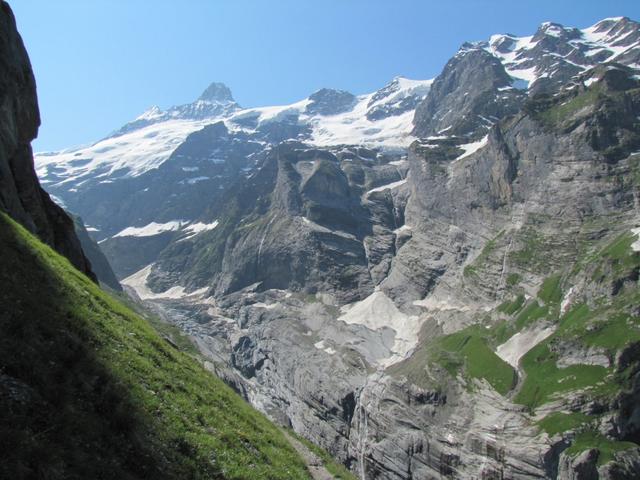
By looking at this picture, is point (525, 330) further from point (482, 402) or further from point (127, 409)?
point (127, 409)

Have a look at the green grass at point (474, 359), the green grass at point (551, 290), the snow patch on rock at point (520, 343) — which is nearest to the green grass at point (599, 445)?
the green grass at point (474, 359)

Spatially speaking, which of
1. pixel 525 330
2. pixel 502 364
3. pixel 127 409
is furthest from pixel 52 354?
pixel 525 330

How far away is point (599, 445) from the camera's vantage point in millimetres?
119812

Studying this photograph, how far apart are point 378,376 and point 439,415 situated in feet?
136

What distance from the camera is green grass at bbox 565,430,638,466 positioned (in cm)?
11662

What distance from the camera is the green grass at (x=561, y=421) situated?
416 ft

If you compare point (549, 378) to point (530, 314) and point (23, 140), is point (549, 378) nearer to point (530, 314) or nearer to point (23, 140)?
point (530, 314)

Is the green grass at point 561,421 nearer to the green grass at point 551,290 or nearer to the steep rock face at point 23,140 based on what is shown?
the green grass at point 551,290

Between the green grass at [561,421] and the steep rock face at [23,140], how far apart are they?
4699 inches

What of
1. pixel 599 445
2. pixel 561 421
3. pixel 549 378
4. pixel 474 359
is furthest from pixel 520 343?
pixel 599 445

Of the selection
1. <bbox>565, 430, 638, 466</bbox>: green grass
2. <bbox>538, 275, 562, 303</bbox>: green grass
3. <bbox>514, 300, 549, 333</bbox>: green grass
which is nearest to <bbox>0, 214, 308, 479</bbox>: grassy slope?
<bbox>565, 430, 638, 466</bbox>: green grass

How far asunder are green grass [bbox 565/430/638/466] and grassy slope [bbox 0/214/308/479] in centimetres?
11600

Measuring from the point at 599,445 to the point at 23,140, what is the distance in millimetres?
126577

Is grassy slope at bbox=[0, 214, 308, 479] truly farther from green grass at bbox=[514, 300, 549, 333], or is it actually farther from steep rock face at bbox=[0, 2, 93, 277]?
green grass at bbox=[514, 300, 549, 333]
